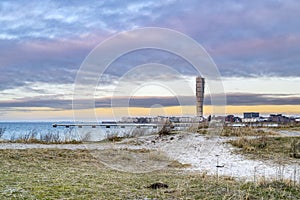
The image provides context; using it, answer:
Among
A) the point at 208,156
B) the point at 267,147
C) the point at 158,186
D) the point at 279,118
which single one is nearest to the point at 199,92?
the point at 208,156

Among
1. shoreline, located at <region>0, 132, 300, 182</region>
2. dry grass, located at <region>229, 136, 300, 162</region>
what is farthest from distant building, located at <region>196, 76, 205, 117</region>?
dry grass, located at <region>229, 136, 300, 162</region>

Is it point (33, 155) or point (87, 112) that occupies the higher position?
point (87, 112)

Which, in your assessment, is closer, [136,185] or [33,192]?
[33,192]

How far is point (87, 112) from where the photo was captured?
449 inches

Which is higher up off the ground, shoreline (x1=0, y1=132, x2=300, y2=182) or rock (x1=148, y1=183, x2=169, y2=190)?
rock (x1=148, y1=183, x2=169, y2=190)

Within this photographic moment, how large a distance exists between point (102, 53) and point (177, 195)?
21.0ft

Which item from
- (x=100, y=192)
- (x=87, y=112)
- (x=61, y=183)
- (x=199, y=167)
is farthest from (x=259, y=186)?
(x=87, y=112)

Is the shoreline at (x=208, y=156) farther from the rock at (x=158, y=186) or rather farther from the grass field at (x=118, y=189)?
the rock at (x=158, y=186)

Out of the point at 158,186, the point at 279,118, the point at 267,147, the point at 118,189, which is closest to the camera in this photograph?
→ the point at 118,189

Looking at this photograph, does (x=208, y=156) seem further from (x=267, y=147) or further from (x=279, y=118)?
(x=279, y=118)

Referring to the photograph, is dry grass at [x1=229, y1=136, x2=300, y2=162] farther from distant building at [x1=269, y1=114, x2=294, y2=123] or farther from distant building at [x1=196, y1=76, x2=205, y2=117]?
distant building at [x1=269, y1=114, x2=294, y2=123]

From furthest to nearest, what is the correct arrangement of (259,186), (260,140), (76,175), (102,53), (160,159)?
(260,140) < (160,159) < (102,53) < (76,175) < (259,186)

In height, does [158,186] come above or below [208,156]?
above

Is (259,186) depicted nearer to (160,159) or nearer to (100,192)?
(100,192)
